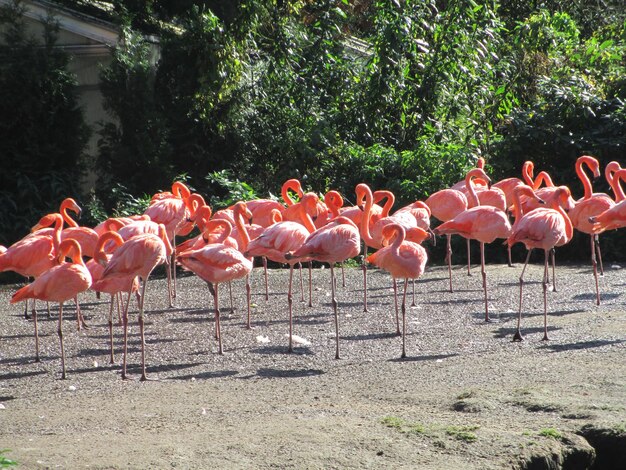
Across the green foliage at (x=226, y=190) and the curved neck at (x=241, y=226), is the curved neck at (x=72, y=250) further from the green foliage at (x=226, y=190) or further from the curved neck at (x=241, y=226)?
the green foliage at (x=226, y=190)

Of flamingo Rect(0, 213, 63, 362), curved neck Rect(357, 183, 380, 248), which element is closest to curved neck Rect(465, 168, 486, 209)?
curved neck Rect(357, 183, 380, 248)

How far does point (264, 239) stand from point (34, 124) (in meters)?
6.22

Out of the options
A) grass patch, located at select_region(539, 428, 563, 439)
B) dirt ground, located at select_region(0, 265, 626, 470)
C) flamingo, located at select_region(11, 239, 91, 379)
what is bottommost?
grass patch, located at select_region(539, 428, 563, 439)

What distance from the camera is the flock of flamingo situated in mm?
7133

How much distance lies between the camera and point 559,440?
5.24m

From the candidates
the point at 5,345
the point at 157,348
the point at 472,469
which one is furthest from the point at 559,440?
the point at 5,345

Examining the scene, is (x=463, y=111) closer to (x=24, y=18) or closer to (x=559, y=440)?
(x=24, y=18)

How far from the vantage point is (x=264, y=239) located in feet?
26.9

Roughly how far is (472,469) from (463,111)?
34.4 ft

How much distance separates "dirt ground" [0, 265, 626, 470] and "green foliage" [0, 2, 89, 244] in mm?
2827

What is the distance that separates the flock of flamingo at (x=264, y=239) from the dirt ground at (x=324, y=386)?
10.3 inches

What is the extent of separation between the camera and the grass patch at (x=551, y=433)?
207 inches

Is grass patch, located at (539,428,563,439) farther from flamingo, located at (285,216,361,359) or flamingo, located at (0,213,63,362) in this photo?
flamingo, located at (0,213,63,362)

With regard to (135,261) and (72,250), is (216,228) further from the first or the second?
(135,261)
